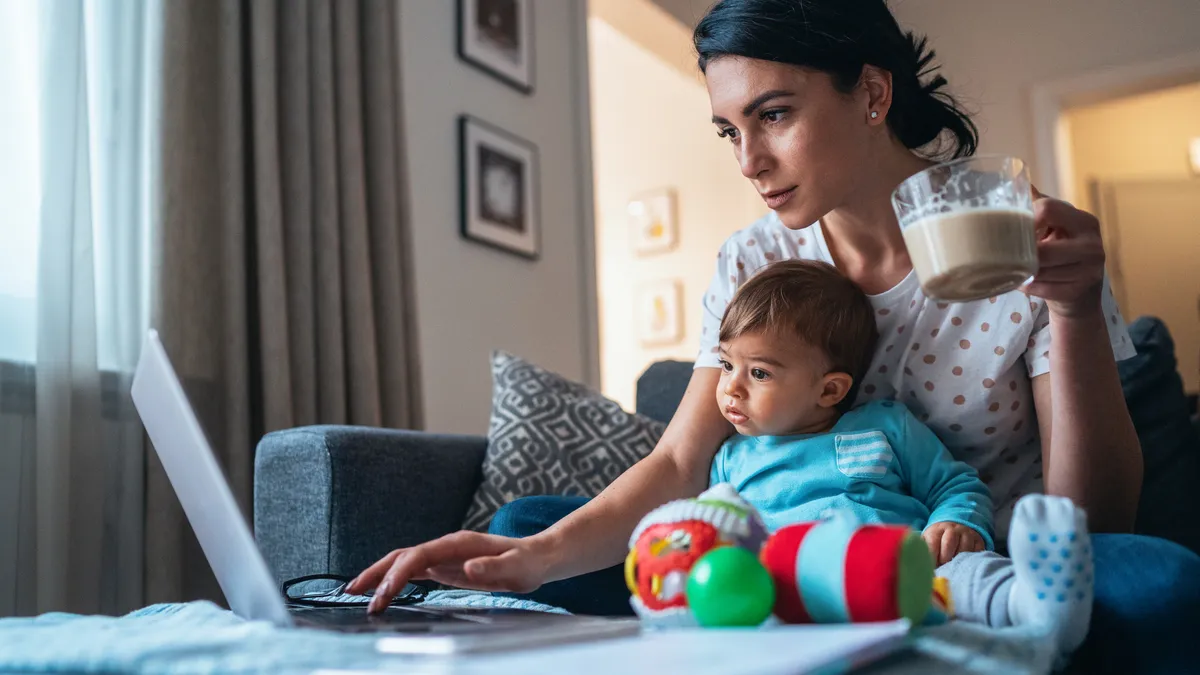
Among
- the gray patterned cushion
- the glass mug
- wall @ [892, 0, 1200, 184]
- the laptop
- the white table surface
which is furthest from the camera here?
wall @ [892, 0, 1200, 184]

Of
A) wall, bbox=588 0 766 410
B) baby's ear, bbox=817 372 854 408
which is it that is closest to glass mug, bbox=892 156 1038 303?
baby's ear, bbox=817 372 854 408

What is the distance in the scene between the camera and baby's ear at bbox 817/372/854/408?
1.33m

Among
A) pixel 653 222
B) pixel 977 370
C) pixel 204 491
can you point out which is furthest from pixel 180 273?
pixel 653 222

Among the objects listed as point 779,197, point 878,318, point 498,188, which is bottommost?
point 878,318

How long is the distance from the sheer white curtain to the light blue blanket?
129 cm

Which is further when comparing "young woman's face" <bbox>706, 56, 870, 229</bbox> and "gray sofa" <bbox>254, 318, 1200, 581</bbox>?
"gray sofa" <bbox>254, 318, 1200, 581</bbox>

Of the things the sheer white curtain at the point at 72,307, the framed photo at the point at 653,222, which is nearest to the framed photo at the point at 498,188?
the sheer white curtain at the point at 72,307

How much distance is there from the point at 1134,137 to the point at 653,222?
292 centimetres

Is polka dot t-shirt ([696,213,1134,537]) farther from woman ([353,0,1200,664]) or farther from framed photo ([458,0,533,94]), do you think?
framed photo ([458,0,533,94])

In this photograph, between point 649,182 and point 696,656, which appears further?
point 649,182

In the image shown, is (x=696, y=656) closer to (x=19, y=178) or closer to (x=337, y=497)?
(x=337, y=497)

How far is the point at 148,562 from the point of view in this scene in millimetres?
1976

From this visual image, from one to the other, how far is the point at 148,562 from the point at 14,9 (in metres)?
1.12

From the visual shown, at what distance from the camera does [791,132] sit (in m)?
1.28
